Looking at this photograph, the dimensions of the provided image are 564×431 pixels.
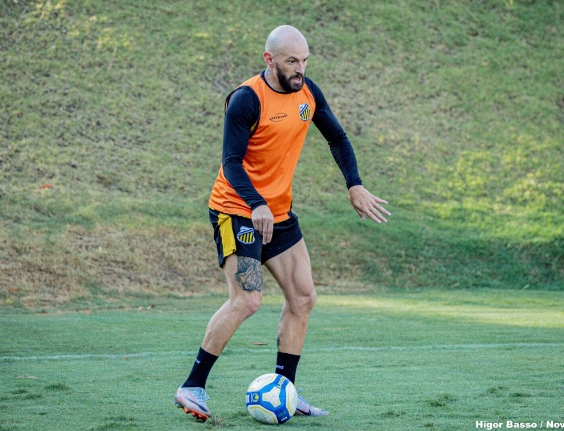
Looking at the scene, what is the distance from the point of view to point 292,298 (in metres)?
5.35

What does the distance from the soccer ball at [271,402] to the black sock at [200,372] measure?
1.11 feet

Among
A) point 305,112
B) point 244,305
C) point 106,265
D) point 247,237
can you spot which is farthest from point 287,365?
point 106,265

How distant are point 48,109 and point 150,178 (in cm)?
354

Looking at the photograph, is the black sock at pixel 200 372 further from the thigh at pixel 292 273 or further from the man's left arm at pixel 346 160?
the man's left arm at pixel 346 160

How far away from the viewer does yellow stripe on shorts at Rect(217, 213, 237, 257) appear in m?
5.15

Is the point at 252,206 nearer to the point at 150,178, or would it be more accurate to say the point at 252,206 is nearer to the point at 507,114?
the point at 150,178

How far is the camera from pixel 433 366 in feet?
23.7

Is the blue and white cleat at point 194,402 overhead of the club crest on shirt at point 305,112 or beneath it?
beneath

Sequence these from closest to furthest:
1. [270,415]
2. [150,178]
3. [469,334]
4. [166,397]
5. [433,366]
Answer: [270,415] → [166,397] → [433,366] → [469,334] → [150,178]

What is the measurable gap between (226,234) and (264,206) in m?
0.40

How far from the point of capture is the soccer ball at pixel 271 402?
15.9ft

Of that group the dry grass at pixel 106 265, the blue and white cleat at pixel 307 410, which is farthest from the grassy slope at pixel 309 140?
the blue and white cleat at pixel 307 410

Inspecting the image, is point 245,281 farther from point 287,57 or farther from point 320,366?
point 320,366

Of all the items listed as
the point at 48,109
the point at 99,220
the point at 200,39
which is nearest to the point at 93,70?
the point at 48,109
